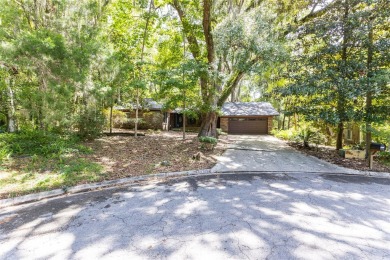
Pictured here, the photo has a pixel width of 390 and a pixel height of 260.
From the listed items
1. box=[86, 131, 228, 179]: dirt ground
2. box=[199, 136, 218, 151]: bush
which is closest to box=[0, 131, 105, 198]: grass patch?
box=[86, 131, 228, 179]: dirt ground

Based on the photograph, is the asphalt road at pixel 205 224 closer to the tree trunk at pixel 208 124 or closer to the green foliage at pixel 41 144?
the green foliage at pixel 41 144

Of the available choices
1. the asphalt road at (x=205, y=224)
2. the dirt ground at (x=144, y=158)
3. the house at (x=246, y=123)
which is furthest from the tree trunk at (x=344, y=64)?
the house at (x=246, y=123)

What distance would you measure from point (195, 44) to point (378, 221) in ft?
37.2

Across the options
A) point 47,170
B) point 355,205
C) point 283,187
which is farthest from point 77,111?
point 355,205

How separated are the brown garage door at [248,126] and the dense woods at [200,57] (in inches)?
333

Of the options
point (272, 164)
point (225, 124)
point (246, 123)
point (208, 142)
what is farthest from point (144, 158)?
point (246, 123)

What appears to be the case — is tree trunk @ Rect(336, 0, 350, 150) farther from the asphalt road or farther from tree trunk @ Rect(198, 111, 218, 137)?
tree trunk @ Rect(198, 111, 218, 137)

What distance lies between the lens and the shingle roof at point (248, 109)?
64.5 ft

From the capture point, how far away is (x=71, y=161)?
22.7 feet

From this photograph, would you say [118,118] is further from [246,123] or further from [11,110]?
[246,123]

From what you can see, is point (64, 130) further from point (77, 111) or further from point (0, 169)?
point (0, 169)

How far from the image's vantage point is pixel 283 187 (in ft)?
17.3

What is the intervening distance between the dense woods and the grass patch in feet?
3.07

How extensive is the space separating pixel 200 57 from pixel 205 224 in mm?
10609
